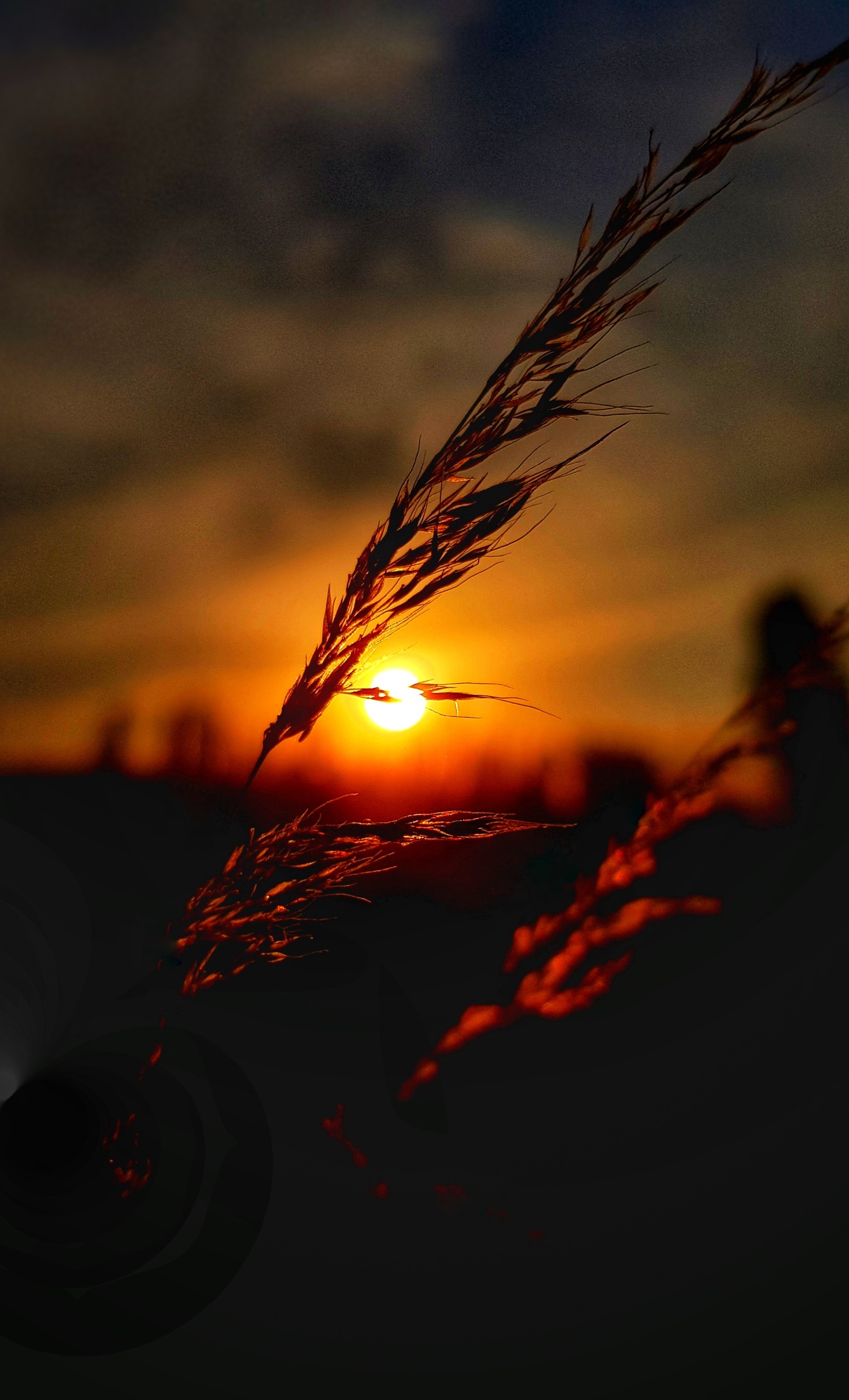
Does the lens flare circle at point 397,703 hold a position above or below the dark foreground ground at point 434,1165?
above

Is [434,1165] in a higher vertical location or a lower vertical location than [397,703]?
lower

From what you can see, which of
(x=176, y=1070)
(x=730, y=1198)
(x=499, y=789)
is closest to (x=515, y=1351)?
(x=730, y=1198)

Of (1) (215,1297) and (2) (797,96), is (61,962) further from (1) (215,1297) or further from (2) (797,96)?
(2) (797,96)

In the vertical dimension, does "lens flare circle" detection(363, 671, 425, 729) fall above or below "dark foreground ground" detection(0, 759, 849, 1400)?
above

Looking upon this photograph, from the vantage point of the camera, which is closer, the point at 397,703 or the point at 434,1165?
the point at 397,703
